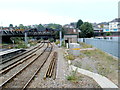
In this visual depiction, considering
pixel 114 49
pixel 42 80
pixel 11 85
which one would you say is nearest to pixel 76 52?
pixel 114 49

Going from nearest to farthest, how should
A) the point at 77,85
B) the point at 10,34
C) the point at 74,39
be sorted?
the point at 77,85, the point at 74,39, the point at 10,34

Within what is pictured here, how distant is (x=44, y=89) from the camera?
698cm

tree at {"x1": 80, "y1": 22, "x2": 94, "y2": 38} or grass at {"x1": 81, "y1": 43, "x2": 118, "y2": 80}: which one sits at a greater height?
tree at {"x1": 80, "y1": 22, "x2": 94, "y2": 38}

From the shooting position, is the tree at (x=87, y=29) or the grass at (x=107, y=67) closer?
the grass at (x=107, y=67)

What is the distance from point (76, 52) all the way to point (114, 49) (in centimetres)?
483

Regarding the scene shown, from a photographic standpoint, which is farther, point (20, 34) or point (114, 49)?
point (20, 34)

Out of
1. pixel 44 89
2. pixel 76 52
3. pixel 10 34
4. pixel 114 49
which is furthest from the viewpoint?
pixel 10 34

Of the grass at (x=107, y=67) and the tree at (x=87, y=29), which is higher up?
the tree at (x=87, y=29)

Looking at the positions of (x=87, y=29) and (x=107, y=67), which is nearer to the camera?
(x=107, y=67)

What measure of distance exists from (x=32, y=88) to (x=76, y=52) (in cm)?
1222

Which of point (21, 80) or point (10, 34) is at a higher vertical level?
point (10, 34)

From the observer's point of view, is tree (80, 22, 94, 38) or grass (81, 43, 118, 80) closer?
grass (81, 43, 118, 80)

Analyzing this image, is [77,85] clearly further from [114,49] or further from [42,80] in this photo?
[114,49]

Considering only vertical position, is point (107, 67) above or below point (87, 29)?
below
